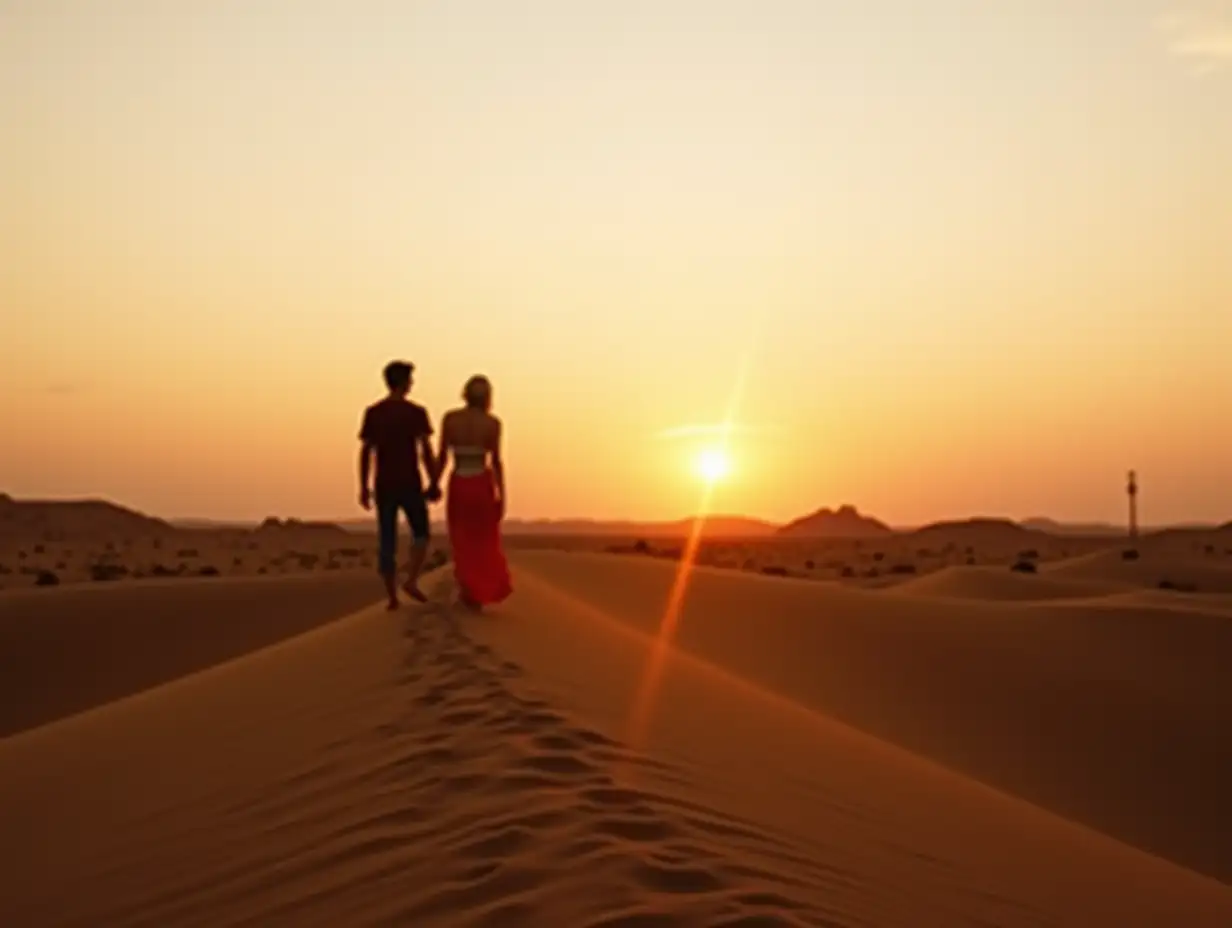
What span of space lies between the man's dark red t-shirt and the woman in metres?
0.23

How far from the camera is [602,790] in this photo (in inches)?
167

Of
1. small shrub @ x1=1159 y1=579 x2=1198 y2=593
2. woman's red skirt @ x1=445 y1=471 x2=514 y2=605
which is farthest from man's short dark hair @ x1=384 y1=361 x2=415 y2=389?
small shrub @ x1=1159 y1=579 x2=1198 y2=593

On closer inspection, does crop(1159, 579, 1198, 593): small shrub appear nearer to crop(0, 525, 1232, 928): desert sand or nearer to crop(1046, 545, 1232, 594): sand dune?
crop(1046, 545, 1232, 594): sand dune

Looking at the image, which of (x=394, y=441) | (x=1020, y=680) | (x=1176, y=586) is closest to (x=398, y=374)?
(x=394, y=441)

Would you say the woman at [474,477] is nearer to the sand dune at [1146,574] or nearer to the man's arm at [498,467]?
the man's arm at [498,467]

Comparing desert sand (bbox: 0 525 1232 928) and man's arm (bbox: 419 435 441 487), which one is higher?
man's arm (bbox: 419 435 441 487)

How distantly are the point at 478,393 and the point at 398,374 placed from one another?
89 centimetres

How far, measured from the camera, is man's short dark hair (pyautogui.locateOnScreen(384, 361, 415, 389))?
34.8 feet

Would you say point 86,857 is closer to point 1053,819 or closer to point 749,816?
point 749,816

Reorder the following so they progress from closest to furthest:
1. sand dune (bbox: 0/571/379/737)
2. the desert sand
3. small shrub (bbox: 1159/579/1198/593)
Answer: the desert sand, sand dune (bbox: 0/571/379/737), small shrub (bbox: 1159/579/1198/593)

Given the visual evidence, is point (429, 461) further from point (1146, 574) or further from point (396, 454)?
point (1146, 574)

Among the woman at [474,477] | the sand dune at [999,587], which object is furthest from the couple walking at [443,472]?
the sand dune at [999,587]

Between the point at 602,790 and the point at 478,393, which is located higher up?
the point at 478,393

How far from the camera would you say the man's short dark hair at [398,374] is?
1059 centimetres
